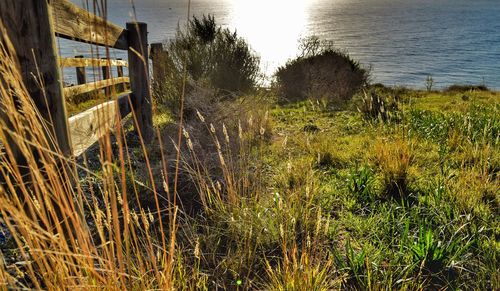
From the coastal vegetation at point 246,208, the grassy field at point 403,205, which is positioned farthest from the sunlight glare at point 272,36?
the coastal vegetation at point 246,208

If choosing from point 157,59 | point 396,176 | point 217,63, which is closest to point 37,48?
point 396,176

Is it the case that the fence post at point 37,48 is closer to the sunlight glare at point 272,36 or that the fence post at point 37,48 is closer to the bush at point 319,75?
the sunlight glare at point 272,36

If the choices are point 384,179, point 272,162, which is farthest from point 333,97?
point 384,179

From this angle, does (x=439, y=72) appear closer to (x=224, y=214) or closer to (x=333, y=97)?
(x=333, y=97)

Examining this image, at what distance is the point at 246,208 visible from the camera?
8.63 feet

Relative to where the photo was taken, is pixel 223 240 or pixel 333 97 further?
pixel 333 97

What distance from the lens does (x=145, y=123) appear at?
17.1 ft

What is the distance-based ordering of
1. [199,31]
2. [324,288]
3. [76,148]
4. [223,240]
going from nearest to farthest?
[324,288] → [76,148] → [223,240] → [199,31]

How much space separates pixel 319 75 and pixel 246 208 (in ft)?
37.7

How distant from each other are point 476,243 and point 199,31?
9541 mm

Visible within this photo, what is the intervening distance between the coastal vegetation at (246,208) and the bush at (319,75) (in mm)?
5955

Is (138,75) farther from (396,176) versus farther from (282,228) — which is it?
(282,228)

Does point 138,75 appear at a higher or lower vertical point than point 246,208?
higher

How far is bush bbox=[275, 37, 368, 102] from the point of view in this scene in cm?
1290
